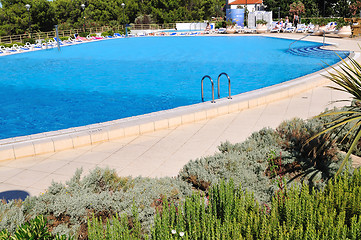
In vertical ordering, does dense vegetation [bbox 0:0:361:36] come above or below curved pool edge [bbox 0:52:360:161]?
above

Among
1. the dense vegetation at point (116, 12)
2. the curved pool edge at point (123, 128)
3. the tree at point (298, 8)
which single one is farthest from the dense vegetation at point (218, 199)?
the tree at point (298, 8)

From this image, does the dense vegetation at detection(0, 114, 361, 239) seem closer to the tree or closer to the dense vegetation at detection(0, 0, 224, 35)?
the dense vegetation at detection(0, 0, 224, 35)

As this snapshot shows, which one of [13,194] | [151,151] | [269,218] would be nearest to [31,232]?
[269,218]

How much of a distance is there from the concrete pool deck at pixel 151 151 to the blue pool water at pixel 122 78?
12.9 ft

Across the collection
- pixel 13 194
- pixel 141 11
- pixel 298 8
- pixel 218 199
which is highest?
pixel 141 11

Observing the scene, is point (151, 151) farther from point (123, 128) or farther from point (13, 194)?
point (13, 194)

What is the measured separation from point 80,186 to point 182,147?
2.62 metres

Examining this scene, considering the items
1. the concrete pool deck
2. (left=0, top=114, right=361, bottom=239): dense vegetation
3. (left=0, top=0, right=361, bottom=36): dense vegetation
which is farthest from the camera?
(left=0, top=0, right=361, bottom=36): dense vegetation

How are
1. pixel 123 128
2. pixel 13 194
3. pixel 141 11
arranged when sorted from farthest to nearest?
pixel 141 11 < pixel 123 128 < pixel 13 194

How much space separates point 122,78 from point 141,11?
4171cm

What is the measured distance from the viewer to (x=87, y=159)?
21.3 ft

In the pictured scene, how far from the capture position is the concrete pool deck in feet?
19.1

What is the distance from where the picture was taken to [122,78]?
17.0m

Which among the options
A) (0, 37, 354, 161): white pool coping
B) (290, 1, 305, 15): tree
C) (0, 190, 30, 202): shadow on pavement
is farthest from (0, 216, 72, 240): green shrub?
(290, 1, 305, 15): tree
